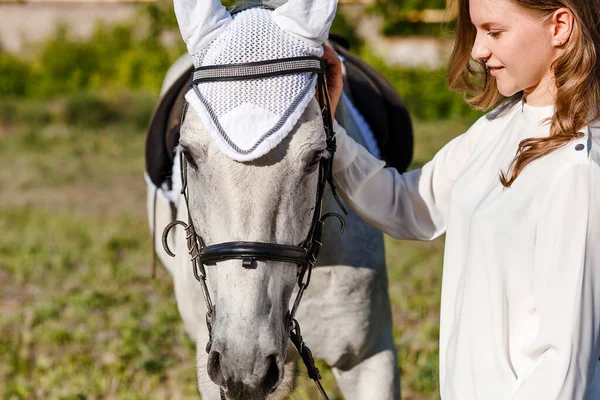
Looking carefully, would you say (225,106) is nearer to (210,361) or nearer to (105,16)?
(210,361)

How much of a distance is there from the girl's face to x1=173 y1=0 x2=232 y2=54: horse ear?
2.16ft

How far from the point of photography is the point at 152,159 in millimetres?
3768

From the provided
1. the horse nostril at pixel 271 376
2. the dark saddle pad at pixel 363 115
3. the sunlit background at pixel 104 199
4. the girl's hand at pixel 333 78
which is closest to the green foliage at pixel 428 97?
the sunlit background at pixel 104 199

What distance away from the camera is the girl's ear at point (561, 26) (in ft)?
6.37

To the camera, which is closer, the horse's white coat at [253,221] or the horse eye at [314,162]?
the horse's white coat at [253,221]

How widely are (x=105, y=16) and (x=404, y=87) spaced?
7873 mm

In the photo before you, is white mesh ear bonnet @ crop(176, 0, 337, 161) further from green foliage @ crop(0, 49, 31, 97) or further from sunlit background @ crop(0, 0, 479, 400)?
green foliage @ crop(0, 49, 31, 97)

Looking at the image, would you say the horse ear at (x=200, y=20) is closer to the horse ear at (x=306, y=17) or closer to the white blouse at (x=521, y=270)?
the horse ear at (x=306, y=17)

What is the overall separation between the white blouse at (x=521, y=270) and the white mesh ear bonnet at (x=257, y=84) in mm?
376

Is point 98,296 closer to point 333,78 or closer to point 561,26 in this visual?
point 333,78

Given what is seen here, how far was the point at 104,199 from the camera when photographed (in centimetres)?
934

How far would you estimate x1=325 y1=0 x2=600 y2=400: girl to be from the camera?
1783 millimetres

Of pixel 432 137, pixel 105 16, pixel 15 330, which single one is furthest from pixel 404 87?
pixel 15 330

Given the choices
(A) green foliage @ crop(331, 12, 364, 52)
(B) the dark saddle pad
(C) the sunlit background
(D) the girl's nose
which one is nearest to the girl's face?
(D) the girl's nose
